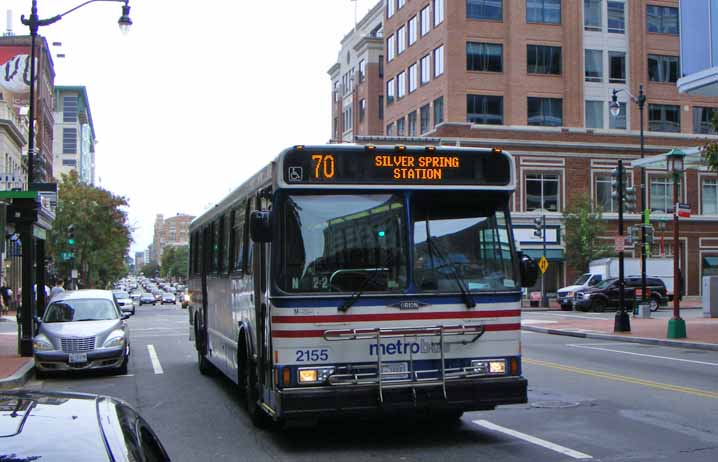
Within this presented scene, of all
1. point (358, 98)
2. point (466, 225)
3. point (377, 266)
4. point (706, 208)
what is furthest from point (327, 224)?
point (358, 98)

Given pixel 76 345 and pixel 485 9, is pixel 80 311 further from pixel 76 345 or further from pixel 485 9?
pixel 485 9

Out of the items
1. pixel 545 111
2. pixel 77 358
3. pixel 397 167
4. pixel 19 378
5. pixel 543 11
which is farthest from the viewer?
pixel 543 11

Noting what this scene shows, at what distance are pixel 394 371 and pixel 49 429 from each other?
570 cm

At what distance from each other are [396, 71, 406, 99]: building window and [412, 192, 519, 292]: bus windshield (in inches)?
2251

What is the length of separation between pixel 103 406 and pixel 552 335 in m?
26.6

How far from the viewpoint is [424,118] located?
61562 millimetres

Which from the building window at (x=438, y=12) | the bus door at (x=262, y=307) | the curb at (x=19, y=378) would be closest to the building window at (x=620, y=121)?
the building window at (x=438, y=12)

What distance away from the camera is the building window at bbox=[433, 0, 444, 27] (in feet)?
190

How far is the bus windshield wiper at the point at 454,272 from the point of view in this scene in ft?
30.3

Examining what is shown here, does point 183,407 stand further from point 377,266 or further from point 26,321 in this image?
point 26,321

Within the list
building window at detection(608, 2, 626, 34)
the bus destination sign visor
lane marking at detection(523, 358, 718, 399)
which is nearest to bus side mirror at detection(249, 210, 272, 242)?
the bus destination sign visor

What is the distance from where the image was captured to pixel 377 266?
29.9ft

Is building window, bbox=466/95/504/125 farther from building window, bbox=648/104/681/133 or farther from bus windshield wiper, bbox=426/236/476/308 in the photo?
bus windshield wiper, bbox=426/236/476/308

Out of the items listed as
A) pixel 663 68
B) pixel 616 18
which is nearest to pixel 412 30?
pixel 616 18
